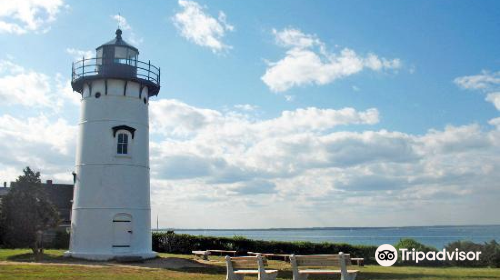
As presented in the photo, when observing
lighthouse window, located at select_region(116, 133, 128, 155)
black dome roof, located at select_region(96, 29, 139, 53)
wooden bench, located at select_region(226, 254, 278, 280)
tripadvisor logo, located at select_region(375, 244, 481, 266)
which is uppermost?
black dome roof, located at select_region(96, 29, 139, 53)

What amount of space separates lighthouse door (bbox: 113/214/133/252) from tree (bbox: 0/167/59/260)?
3.85 meters

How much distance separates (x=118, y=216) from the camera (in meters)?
23.7

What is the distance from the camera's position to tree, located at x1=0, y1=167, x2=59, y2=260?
24.4m

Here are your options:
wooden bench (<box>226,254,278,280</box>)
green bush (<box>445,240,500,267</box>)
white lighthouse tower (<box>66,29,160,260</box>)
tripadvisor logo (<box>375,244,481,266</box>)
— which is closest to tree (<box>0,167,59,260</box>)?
white lighthouse tower (<box>66,29,160,260</box>)

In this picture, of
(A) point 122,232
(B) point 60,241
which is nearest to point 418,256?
(A) point 122,232

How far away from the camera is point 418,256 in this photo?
25.0 meters

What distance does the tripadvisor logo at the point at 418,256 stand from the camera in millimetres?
24094

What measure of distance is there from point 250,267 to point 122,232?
12.5 meters

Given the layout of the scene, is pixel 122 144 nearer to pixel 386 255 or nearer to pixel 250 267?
pixel 250 267

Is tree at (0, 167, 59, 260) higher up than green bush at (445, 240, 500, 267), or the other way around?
tree at (0, 167, 59, 260)

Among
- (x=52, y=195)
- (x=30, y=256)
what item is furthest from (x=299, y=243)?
(x=52, y=195)

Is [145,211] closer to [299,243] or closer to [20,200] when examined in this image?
[20,200]

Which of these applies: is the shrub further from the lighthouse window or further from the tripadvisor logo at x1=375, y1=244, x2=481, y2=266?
the tripadvisor logo at x1=375, y1=244, x2=481, y2=266

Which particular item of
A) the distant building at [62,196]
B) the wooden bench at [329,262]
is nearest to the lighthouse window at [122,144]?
the wooden bench at [329,262]
